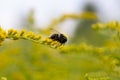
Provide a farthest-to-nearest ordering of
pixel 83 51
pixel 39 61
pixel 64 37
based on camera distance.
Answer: pixel 39 61, pixel 83 51, pixel 64 37

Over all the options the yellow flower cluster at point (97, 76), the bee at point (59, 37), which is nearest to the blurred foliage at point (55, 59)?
the bee at point (59, 37)

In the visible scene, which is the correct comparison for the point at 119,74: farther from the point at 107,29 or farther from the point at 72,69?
the point at 72,69

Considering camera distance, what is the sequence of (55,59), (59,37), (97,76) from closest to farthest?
1. (97,76)
2. (59,37)
3. (55,59)

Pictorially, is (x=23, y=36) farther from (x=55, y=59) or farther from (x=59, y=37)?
(x=55, y=59)

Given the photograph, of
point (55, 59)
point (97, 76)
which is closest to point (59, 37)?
point (97, 76)

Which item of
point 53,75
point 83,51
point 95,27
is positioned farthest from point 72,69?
point 95,27

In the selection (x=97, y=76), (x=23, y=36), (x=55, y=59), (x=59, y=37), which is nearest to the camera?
(x=23, y=36)

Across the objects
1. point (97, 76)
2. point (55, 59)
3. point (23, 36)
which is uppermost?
point (23, 36)

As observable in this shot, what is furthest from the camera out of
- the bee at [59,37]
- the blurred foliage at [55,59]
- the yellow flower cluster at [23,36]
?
the blurred foliage at [55,59]

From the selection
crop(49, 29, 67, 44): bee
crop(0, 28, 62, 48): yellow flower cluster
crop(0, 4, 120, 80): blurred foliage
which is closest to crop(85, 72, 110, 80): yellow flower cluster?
crop(0, 28, 62, 48): yellow flower cluster

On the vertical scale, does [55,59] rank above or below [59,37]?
below

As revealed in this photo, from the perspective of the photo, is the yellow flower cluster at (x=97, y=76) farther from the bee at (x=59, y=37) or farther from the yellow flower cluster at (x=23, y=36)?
the bee at (x=59, y=37)
